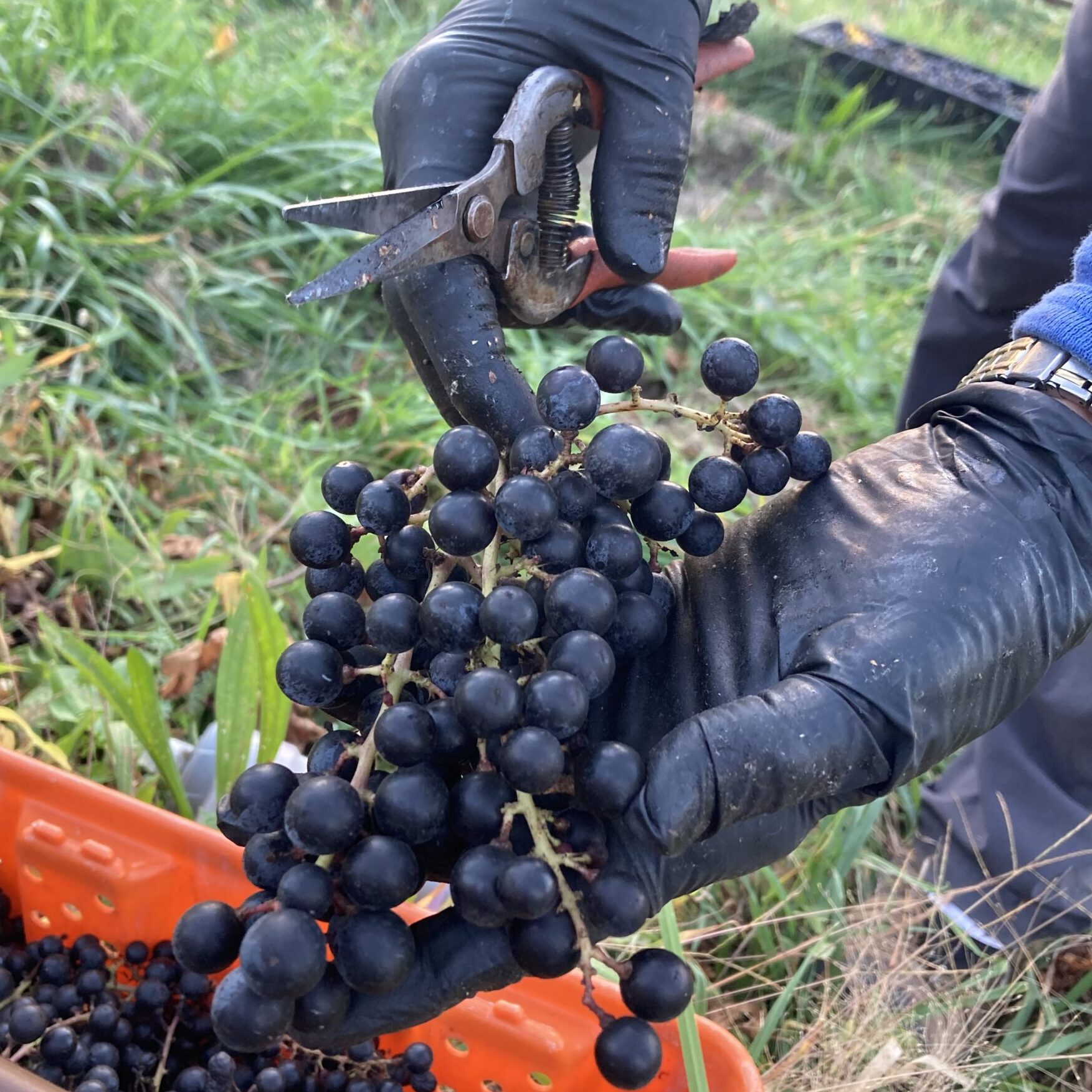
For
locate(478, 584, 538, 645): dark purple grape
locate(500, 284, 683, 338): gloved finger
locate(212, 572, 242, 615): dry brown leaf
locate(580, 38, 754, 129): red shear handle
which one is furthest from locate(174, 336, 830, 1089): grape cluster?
locate(212, 572, 242, 615): dry brown leaf

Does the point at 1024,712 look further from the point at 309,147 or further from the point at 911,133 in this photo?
the point at 911,133

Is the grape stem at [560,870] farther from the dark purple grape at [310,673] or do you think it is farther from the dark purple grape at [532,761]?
the dark purple grape at [310,673]

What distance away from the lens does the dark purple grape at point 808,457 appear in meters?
1.38

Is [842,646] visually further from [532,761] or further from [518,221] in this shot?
[518,221]

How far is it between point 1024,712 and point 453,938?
164 centimetres

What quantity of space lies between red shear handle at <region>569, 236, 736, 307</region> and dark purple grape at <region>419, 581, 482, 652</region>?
71 cm

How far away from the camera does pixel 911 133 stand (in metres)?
5.50

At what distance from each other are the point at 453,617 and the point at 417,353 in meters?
0.58

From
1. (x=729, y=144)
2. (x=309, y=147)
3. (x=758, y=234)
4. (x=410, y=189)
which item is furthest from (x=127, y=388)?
(x=729, y=144)

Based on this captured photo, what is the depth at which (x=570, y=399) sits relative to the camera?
1.18m

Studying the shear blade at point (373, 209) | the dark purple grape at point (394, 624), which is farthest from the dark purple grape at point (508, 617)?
the shear blade at point (373, 209)

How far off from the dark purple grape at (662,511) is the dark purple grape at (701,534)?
56 millimetres

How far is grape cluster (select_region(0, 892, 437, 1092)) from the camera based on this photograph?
4.90ft

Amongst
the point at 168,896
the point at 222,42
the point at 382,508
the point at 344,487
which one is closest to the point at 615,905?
the point at 382,508
